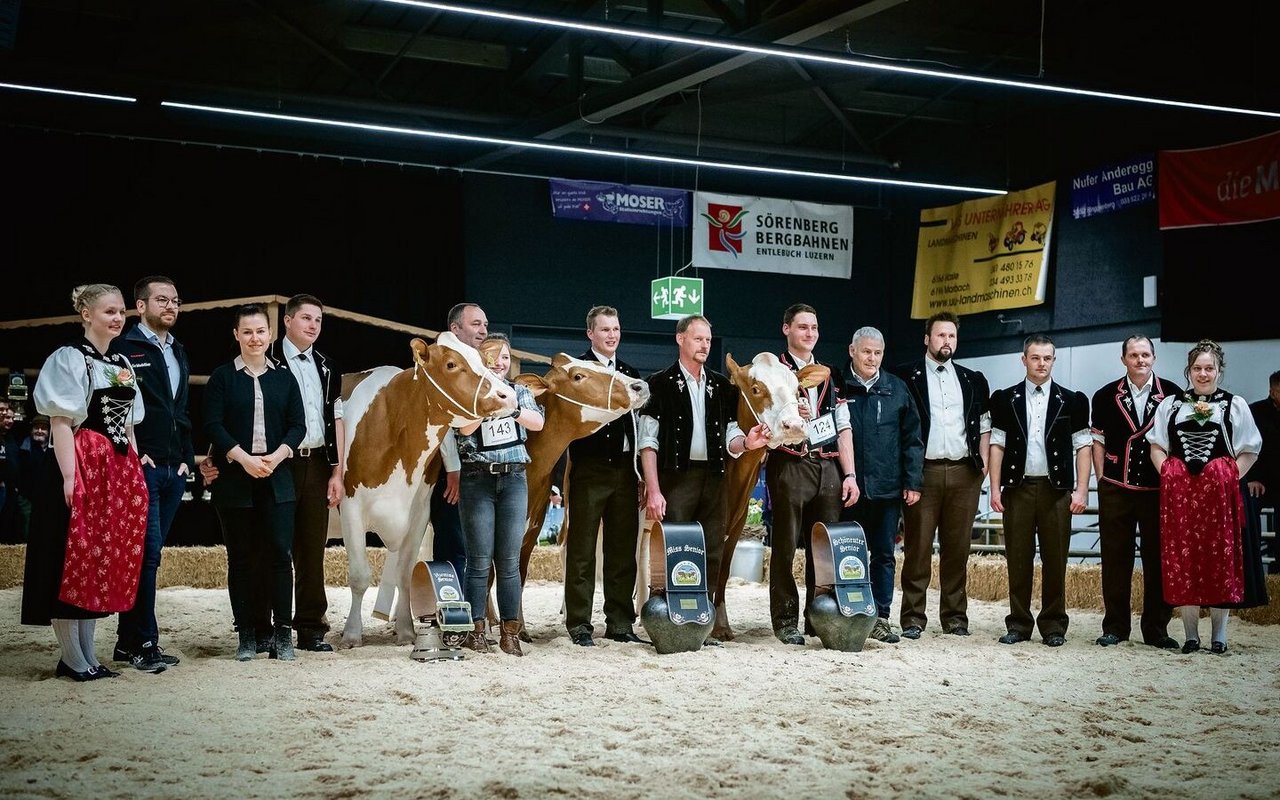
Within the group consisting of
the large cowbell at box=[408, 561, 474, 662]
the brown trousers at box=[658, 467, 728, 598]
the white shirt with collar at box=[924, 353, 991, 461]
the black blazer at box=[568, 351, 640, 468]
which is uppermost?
the white shirt with collar at box=[924, 353, 991, 461]

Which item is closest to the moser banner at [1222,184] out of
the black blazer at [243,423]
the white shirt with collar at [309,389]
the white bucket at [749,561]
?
the white bucket at [749,561]

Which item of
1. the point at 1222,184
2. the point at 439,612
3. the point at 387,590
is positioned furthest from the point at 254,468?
the point at 1222,184

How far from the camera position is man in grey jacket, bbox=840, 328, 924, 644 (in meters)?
6.56

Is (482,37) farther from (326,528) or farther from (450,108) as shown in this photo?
(326,528)

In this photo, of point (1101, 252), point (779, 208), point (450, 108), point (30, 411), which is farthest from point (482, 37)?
point (1101, 252)

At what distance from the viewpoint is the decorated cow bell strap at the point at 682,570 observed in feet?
19.3

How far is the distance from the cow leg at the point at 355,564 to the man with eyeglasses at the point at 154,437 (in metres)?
0.78

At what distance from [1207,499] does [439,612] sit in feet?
12.7

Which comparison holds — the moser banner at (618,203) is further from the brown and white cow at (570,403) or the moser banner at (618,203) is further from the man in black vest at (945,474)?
the brown and white cow at (570,403)

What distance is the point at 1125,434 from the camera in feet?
21.5

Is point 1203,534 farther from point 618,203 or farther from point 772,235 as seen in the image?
point 772,235

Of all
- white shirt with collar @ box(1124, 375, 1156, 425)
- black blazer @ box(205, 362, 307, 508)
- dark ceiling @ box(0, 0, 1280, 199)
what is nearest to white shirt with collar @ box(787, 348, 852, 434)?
white shirt with collar @ box(1124, 375, 1156, 425)

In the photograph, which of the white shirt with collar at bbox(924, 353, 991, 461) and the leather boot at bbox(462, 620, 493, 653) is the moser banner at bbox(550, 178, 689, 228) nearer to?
the white shirt with collar at bbox(924, 353, 991, 461)

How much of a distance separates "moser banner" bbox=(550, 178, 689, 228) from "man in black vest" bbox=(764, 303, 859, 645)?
9515 mm
